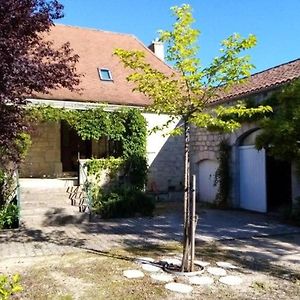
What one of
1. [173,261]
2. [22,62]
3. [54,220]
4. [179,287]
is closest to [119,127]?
[54,220]

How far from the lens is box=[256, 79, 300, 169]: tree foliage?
31.4ft

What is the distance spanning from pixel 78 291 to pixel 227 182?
966 centimetres

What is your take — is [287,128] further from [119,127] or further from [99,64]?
[99,64]

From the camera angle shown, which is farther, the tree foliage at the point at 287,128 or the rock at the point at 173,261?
the tree foliage at the point at 287,128

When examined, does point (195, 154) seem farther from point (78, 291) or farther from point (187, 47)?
point (78, 291)

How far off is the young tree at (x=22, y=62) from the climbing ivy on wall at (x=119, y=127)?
713cm

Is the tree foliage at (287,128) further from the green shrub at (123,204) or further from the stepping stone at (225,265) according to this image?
the green shrub at (123,204)

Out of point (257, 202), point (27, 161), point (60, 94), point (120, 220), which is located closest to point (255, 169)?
point (257, 202)

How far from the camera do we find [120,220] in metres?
11.6

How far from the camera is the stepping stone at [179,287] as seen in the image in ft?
17.4

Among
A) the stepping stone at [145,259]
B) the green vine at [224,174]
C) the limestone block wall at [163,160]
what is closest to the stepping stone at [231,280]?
the stepping stone at [145,259]

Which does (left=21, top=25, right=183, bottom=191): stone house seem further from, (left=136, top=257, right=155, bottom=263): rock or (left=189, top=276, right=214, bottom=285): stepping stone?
(left=189, top=276, right=214, bottom=285): stepping stone

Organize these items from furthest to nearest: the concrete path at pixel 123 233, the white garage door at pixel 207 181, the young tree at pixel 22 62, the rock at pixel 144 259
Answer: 1. the white garage door at pixel 207 181
2. the concrete path at pixel 123 233
3. the rock at pixel 144 259
4. the young tree at pixel 22 62

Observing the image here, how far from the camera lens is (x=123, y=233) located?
965 cm
